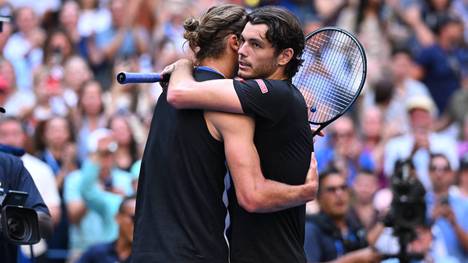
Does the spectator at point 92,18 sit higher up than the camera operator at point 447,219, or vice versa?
the spectator at point 92,18

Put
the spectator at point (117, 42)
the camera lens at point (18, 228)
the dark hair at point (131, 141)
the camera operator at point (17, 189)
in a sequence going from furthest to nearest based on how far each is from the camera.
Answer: the spectator at point (117, 42)
the dark hair at point (131, 141)
the camera operator at point (17, 189)
the camera lens at point (18, 228)

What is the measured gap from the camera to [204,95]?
237 inches

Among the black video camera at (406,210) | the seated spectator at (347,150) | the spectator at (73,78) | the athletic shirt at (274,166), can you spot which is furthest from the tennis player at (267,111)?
the spectator at (73,78)

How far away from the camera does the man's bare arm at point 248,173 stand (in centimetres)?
598

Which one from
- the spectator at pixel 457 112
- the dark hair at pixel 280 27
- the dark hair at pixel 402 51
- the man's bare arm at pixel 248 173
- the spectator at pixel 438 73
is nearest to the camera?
the man's bare arm at pixel 248 173

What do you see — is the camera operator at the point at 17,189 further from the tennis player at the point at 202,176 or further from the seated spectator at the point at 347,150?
the seated spectator at the point at 347,150

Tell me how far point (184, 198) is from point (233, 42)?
786 millimetres

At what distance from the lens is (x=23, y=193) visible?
6523 mm

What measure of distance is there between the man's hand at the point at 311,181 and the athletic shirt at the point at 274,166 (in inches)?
1.2

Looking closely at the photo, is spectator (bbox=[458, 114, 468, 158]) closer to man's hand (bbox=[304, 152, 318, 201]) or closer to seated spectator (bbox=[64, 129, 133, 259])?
seated spectator (bbox=[64, 129, 133, 259])

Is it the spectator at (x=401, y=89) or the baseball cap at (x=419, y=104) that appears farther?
the spectator at (x=401, y=89)

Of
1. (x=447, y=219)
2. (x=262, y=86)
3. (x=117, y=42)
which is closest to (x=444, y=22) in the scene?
(x=117, y=42)

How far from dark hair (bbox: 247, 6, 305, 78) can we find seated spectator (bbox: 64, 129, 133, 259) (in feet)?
16.4

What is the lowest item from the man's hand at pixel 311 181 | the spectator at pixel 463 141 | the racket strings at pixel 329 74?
the spectator at pixel 463 141
